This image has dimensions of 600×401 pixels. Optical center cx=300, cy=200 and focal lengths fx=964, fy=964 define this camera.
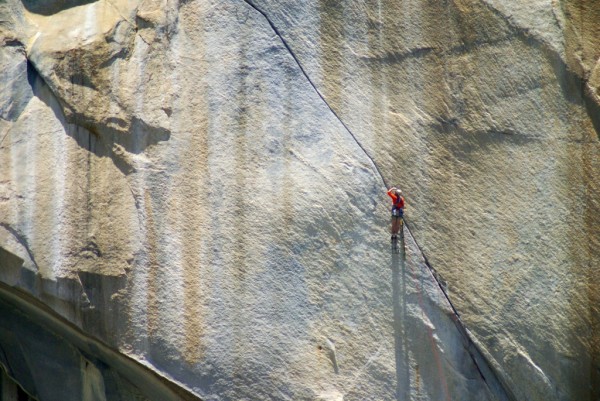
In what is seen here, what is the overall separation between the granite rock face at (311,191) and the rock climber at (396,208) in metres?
0.11

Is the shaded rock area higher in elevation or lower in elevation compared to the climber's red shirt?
lower

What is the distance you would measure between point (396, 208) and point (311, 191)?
24.6 inches

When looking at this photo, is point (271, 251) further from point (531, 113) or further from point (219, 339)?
point (531, 113)

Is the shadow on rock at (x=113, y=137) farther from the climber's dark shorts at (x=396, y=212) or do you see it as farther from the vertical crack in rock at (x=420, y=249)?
the climber's dark shorts at (x=396, y=212)

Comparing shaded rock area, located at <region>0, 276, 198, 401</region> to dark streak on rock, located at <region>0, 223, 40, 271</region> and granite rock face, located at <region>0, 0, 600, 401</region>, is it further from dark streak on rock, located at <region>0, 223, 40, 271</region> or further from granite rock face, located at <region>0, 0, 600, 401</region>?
dark streak on rock, located at <region>0, 223, 40, 271</region>

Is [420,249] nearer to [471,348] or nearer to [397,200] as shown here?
[397,200]

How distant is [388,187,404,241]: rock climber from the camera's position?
691 centimetres

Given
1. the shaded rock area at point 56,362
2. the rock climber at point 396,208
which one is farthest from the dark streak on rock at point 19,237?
→ the rock climber at point 396,208

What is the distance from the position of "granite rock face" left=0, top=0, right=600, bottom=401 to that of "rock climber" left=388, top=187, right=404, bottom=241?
11cm

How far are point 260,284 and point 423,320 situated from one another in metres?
1.20

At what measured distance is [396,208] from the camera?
6926 millimetres

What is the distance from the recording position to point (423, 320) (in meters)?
6.95

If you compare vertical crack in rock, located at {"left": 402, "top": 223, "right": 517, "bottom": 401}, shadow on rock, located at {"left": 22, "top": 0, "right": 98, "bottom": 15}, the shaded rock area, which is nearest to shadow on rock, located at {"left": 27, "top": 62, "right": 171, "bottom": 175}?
shadow on rock, located at {"left": 22, "top": 0, "right": 98, "bottom": 15}

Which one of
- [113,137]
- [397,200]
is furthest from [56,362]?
[397,200]
